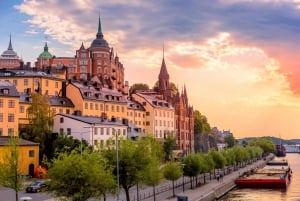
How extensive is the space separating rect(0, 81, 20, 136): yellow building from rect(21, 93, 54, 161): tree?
2552mm

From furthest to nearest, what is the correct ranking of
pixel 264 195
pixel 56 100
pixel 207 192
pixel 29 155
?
pixel 56 100 < pixel 264 195 < pixel 29 155 < pixel 207 192

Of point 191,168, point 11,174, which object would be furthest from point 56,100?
point 11,174

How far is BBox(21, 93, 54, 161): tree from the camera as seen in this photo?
9050 centimetres

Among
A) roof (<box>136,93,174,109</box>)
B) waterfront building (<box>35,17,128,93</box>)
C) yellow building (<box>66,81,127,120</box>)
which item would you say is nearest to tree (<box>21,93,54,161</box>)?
yellow building (<box>66,81,127,120</box>)

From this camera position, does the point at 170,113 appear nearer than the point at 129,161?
No

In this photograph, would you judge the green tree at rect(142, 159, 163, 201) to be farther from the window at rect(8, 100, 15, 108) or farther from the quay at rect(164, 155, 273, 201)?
the window at rect(8, 100, 15, 108)

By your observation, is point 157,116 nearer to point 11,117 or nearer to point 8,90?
point 11,117

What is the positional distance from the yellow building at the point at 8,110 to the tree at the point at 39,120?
2552 millimetres

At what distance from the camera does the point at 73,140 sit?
86.5 m

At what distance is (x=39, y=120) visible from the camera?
92.3 meters

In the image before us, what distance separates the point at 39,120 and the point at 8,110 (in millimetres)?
5975

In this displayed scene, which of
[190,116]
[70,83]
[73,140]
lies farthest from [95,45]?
[73,140]

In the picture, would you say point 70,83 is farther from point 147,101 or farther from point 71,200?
point 71,200

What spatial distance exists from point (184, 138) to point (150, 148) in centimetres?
10328
